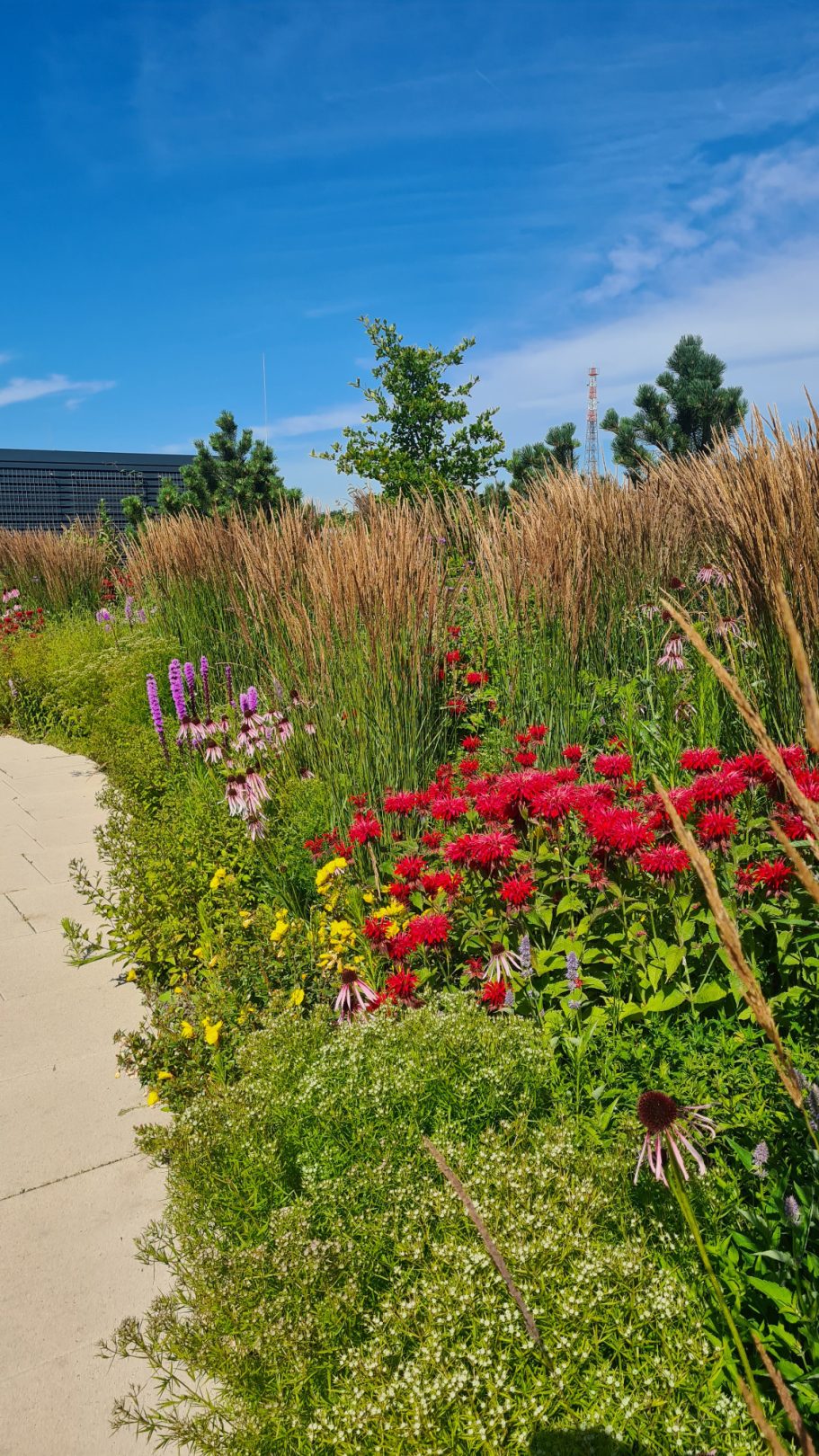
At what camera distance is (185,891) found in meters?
3.65

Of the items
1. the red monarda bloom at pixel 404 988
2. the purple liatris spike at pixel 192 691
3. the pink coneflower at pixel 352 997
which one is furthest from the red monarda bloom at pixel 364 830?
the purple liatris spike at pixel 192 691

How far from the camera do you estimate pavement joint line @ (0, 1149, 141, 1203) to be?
2.48 m

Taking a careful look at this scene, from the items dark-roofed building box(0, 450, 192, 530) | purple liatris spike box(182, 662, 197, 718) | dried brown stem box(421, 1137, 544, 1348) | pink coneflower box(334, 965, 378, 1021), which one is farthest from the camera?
dark-roofed building box(0, 450, 192, 530)

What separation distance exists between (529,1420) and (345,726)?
8.92ft

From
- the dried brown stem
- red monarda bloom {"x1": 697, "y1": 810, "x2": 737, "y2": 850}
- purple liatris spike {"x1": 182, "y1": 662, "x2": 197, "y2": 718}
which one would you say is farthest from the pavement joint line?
purple liatris spike {"x1": 182, "y1": 662, "x2": 197, "y2": 718}

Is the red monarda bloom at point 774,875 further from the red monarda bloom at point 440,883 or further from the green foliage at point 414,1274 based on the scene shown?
the red monarda bloom at point 440,883

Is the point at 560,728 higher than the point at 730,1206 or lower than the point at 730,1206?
higher

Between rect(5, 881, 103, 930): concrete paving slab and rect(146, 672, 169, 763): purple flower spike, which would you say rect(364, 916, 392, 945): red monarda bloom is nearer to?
rect(5, 881, 103, 930): concrete paving slab

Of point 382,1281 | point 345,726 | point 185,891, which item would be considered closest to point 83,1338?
point 382,1281

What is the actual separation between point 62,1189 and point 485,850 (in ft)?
5.05

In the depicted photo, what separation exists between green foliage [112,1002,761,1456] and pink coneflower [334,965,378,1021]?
0.35 metres

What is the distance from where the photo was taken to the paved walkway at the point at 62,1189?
1858mm

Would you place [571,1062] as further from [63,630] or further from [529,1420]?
[63,630]

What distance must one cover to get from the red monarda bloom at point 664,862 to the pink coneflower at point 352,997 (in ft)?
2.96
